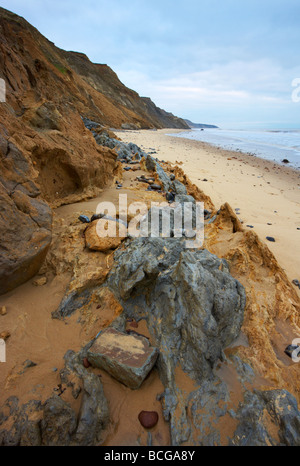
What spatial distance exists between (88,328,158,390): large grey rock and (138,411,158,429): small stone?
0.20 m

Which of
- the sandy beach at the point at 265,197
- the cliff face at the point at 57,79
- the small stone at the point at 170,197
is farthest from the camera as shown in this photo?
the small stone at the point at 170,197

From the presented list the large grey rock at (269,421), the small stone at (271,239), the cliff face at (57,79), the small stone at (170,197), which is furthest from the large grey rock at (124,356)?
the cliff face at (57,79)

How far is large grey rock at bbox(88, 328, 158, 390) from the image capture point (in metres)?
1.92

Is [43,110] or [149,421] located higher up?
[43,110]

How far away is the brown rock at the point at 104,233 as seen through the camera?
132 inches

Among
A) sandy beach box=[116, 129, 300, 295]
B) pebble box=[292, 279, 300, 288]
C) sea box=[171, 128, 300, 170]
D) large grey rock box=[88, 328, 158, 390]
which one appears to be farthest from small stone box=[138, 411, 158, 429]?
sea box=[171, 128, 300, 170]

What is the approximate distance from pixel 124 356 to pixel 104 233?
193cm

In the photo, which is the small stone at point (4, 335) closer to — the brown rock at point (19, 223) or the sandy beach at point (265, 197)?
the brown rock at point (19, 223)

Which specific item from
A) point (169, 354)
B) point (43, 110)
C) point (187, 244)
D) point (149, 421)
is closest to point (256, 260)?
point (187, 244)

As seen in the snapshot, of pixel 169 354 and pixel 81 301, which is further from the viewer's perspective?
pixel 81 301

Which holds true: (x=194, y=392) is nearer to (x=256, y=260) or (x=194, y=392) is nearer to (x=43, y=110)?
(x=256, y=260)

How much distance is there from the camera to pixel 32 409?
1.76 meters

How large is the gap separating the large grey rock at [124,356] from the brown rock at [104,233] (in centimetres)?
141
